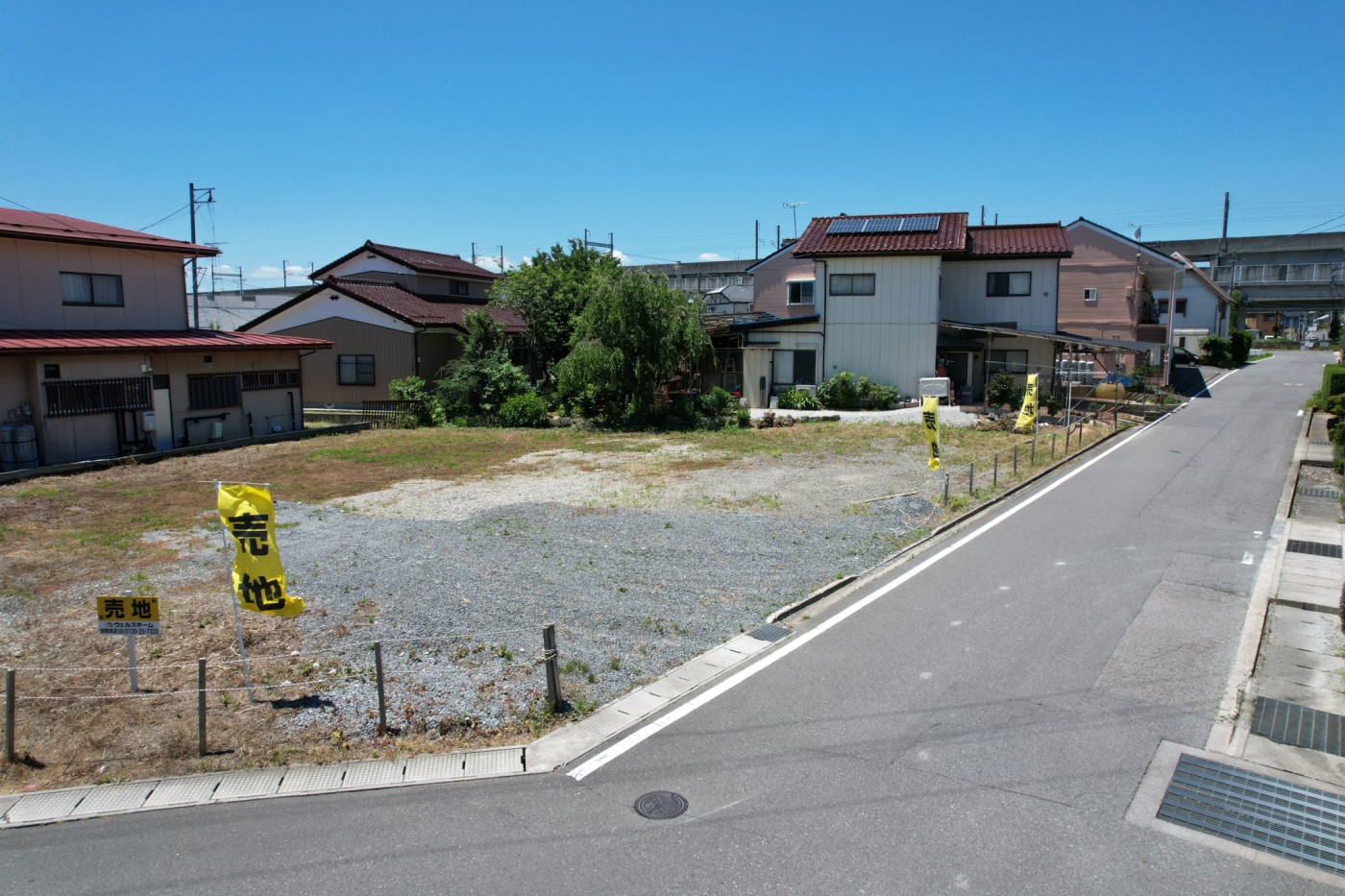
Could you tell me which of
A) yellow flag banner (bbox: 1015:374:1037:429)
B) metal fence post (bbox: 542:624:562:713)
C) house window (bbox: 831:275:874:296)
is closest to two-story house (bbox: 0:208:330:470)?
metal fence post (bbox: 542:624:562:713)

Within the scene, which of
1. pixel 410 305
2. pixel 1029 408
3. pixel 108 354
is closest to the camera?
pixel 108 354

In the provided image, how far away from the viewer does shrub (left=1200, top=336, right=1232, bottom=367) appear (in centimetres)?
4353

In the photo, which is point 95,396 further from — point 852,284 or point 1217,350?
point 1217,350

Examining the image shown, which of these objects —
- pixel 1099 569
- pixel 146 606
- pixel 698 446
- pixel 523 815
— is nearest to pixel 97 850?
pixel 146 606

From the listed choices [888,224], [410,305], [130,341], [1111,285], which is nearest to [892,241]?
[888,224]

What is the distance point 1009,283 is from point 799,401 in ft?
31.2

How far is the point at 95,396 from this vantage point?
19.2m

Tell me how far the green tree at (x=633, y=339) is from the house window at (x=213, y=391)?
9.56m

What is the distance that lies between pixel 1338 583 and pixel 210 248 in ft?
86.9

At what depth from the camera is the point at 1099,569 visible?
10.6m

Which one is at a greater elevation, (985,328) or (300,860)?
(985,328)

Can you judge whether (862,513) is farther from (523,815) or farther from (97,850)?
(97,850)

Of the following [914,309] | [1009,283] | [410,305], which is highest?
[1009,283]

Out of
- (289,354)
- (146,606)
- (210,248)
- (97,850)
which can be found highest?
(210,248)
